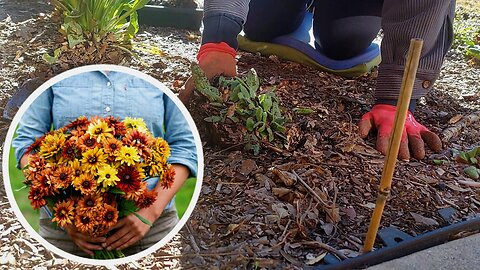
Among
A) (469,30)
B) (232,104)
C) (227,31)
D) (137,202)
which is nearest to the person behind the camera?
(137,202)

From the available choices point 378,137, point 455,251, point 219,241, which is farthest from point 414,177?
point 219,241

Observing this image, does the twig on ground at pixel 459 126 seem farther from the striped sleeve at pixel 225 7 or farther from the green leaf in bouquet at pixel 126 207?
the green leaf in bouquet at pixel 126 207

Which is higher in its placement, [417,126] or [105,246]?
[105,246]

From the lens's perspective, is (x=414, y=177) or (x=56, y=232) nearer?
(x=56, y=232)

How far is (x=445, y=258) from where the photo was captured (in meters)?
1.22

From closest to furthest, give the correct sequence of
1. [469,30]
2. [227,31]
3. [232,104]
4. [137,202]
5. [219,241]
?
1. [137,202]
2. [219,241]
3. [232,104]
4. [227,31]
5. [469,30]

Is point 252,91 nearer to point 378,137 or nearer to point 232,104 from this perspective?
point 232,104

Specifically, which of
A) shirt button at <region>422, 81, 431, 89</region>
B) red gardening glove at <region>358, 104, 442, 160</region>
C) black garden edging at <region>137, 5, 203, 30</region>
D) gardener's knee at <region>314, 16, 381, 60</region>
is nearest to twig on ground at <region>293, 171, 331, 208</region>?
red gardening glove at <region>358, 104, 442, 160</region>

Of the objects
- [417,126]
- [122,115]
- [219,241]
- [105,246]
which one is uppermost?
[122,115]

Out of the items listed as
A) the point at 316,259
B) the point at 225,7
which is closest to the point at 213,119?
the point at 225,7

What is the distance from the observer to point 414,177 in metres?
1.51

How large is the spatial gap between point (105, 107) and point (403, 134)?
108 cm

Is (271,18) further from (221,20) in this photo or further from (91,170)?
(91,170)

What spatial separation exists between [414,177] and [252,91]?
468 millimetres
